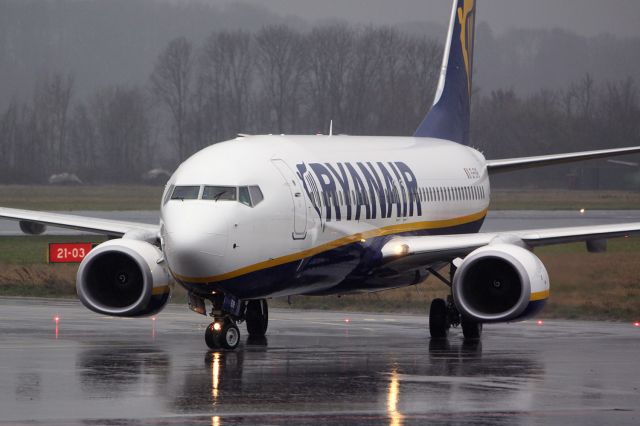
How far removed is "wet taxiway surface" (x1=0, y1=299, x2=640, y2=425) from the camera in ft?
51.3

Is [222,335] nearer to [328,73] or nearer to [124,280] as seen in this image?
[124,280]

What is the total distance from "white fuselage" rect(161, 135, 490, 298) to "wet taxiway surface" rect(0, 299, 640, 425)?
1.27 m

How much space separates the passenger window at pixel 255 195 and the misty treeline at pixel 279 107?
204ft

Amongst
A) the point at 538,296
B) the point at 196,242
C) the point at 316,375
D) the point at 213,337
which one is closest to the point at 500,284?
the point at 538,296

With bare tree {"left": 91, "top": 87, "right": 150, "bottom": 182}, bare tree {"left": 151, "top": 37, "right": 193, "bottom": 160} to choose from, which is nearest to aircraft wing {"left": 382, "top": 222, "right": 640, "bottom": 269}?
bare tree {"left": 91, "top": 87, "right": 150, "bottom": 182}

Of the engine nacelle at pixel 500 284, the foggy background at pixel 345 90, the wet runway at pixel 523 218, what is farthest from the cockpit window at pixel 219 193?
the foggy background at pixel 345 90

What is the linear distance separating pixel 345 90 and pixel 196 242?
80.3 meters

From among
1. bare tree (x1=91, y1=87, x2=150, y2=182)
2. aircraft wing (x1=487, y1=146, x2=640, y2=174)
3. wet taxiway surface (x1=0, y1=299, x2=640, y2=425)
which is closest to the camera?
wet taxiway surface (x1=0, y1=299, x2=640, y2=425)

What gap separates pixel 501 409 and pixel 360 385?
8.96 ft

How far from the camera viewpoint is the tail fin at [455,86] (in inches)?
1342

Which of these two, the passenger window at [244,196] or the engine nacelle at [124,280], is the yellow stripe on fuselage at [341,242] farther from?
the engine nacelle at [124,280]

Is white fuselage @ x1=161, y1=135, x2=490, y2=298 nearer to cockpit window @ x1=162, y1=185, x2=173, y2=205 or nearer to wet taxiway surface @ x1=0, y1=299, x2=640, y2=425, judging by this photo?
cockpit window @ x1=162, y1=185, x2=173, y2=205

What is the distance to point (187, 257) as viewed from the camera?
66.9 feet

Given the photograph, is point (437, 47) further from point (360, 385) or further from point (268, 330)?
point (360, 385)
